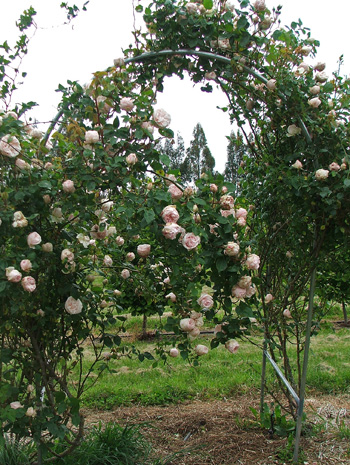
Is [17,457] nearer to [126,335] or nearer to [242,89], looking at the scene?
[242,89]

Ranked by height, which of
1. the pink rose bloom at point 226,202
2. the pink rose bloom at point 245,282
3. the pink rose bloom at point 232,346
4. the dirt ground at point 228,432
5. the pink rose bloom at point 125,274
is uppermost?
the pink rose bloom at point 226,202

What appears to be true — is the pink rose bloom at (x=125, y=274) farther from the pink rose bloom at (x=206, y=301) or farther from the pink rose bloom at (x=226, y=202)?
the pink rose bloom at (x=226, y=202)

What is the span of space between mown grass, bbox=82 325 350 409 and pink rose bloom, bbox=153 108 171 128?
194 cm

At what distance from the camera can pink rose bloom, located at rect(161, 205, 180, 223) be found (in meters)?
1.44

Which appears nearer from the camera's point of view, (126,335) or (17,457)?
(17,457)

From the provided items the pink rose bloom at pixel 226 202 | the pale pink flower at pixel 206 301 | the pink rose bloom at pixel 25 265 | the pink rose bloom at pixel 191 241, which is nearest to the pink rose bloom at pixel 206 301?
the pale pink flower at pixel 206 301

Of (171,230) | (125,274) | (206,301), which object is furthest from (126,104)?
(125,274)

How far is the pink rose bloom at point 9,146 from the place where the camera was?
1441 millimetres

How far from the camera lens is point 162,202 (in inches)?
61.2

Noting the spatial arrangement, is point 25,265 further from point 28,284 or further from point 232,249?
point 232,249

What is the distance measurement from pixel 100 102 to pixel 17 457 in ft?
5.60

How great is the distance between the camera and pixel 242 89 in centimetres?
232

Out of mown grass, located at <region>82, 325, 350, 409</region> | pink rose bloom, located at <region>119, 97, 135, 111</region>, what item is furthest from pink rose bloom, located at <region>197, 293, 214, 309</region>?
mown grass, located at <region>82, 325, 350, 409</region>

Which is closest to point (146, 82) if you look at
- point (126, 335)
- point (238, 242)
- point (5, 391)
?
point (238, 242)
